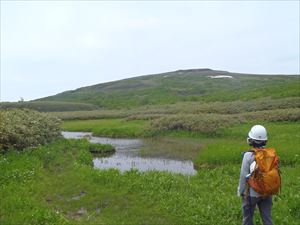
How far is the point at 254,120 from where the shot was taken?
4222 cm

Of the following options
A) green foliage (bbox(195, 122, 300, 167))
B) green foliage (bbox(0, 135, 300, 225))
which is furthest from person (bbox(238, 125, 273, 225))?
green foliage (bbox(195, 122, 300, 167))

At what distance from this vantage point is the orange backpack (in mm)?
9469

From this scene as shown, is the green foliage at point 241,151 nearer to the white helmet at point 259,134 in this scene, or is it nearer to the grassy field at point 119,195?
the grassy field at point 119,195

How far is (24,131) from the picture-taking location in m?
23.7

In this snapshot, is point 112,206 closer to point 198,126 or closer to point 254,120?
point 198,126

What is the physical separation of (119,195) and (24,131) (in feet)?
33.1

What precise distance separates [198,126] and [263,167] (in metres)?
30.3

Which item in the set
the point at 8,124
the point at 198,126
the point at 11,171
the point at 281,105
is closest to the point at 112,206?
the point at 11,171

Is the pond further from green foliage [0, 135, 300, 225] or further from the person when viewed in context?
the person

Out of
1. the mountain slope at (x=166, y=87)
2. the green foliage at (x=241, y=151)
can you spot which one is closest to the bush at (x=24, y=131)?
the green foliage at (x=241, y=151)

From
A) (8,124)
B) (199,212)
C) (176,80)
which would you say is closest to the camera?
(199,212)

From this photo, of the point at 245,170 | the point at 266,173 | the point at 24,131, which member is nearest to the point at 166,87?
the point at 24,131

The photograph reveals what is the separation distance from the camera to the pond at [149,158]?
24.9 meters

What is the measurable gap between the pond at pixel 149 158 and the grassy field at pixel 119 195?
4171 millimetres
